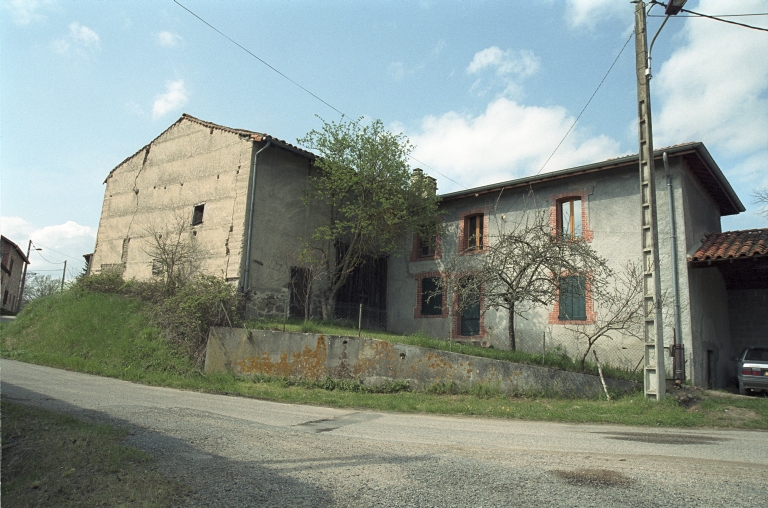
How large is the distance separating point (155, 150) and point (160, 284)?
24.8ft

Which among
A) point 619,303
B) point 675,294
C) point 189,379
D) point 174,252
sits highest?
point 174,252

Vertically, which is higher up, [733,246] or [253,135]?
[253,135]

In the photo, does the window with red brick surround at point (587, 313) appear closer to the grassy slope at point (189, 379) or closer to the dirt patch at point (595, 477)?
the grassy slope at point (189, 379)

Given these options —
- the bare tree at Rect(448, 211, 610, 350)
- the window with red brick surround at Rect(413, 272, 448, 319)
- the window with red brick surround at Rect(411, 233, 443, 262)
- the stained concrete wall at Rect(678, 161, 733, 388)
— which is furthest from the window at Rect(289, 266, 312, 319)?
the stained concrete wall at Rect(678, 161, 733, 388)

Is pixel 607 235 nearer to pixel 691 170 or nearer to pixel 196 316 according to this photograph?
pixel 691 170

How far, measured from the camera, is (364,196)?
62.5ft

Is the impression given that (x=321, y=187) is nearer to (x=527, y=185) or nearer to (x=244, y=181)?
(x=244, y=181)

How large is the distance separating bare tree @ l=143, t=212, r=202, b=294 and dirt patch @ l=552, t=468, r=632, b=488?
15.4m

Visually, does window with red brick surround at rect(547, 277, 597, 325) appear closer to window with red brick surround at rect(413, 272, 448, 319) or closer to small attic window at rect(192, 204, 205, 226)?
window with red brick surround at rect(413, 272, 448, 319)

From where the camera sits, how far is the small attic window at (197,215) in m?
20.0

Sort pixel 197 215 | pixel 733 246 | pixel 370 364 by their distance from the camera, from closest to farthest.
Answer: pixel 370 364 < pixel 733 246 < pixel 197 215

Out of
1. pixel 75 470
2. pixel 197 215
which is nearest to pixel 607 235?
pixel 197 215

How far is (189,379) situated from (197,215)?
8359 millimetres

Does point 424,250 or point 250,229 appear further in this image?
point 424,250
